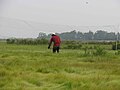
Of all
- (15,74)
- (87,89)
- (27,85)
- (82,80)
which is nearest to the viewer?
(87,89)

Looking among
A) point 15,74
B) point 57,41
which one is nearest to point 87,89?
point 15,74

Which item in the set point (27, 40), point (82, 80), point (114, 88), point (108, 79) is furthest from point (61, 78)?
point (27, 40)

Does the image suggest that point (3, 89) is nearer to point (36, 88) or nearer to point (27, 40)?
point (36, 88)

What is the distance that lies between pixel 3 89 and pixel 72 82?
5.51 ft

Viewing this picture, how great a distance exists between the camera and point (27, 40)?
5222 centimetres

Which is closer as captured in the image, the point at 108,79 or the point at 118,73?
the point at 108,79

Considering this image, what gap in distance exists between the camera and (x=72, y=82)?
8.19 meters

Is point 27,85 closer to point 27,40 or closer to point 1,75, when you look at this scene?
point 1,75

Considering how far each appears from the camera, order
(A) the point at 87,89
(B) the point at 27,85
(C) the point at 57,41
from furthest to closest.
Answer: (C) the point at 57,41 → (B) the point at 27,85 → (A) the point at 87,89

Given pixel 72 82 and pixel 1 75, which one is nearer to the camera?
pixel 72 82

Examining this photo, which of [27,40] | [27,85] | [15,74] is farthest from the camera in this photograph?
[27,40]

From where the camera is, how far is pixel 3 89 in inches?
294

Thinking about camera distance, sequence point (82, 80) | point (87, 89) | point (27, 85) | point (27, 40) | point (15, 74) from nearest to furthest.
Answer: point (87, 89)
point (27, 85)
point (82, 80)
point (15, 74)
point (27, 40)

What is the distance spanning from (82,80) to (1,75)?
235 cm
